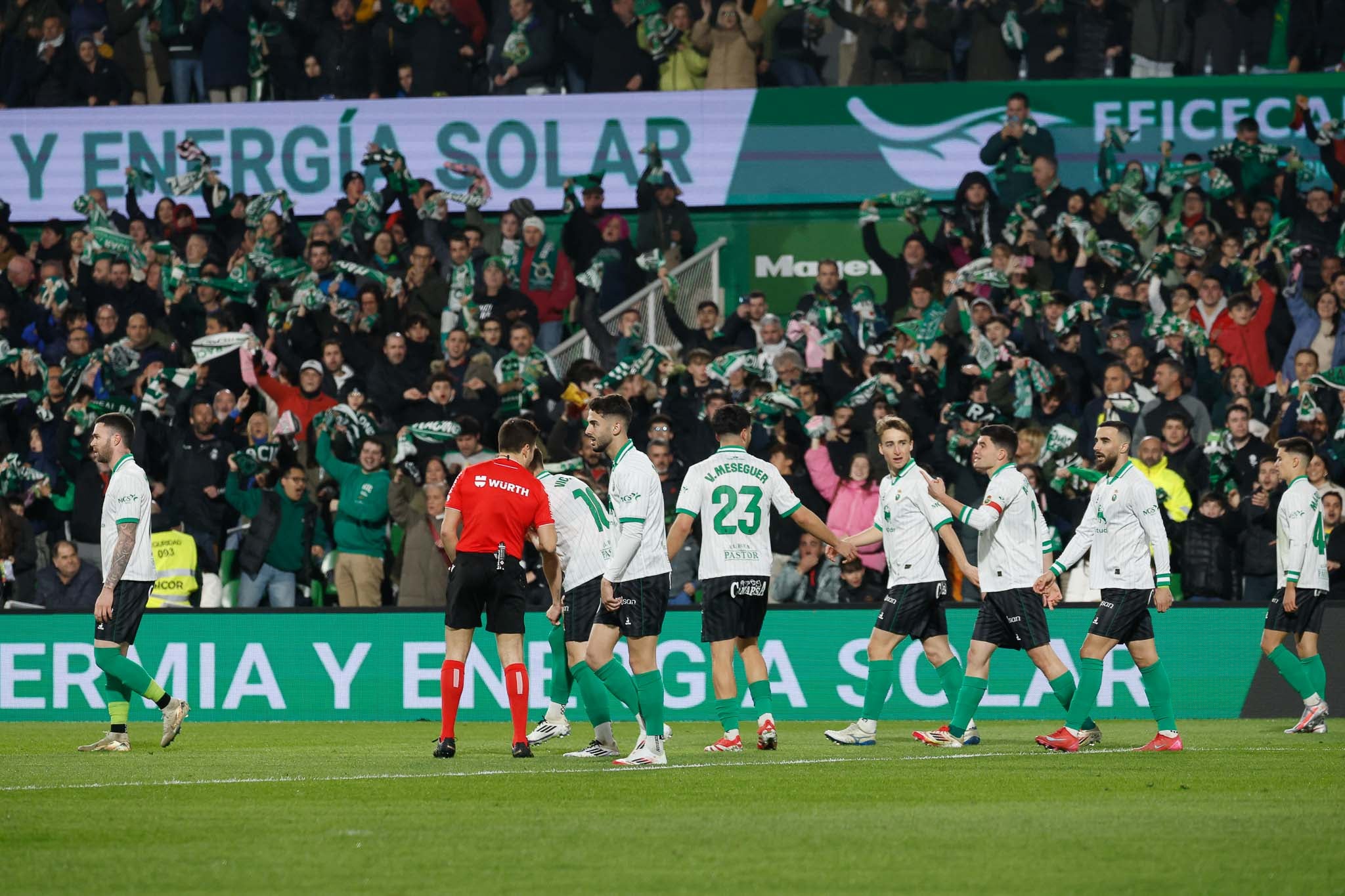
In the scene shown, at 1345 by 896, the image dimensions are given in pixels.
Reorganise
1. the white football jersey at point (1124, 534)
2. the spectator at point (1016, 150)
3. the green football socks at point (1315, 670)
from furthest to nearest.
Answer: the spectator at point (1016, 150) < the green football socks at point (1315, 670) < the white football jersey at point (1124, 534)

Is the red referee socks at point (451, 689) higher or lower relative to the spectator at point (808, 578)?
lower

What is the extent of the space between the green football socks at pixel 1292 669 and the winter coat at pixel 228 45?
15769 millimetres

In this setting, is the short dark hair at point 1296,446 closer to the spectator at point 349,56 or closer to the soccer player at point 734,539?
the soccer player at point 734,539

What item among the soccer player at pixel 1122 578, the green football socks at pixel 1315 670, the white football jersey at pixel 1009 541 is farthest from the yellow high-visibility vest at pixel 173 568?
the green football socks at pixel 1315 670

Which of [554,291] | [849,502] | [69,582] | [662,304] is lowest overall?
[69,582]

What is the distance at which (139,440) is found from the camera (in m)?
20.4

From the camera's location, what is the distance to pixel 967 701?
13.3 metres

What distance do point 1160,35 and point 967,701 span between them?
13185 mm

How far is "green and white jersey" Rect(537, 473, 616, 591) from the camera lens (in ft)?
45.1

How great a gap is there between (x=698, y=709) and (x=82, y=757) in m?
6.57

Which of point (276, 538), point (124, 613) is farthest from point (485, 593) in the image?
point (276, 538)

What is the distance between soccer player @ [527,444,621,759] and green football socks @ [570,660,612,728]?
0.25 feet

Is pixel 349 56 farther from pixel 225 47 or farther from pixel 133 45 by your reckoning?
pixel 133 45

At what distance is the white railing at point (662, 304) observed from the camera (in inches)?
888
